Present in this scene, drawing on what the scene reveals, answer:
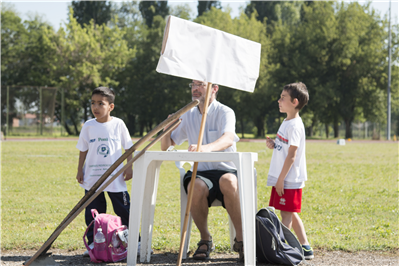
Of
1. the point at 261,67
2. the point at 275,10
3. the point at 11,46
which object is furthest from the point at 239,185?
the point at 275,10

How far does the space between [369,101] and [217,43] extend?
38.9 metres

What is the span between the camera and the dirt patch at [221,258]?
3.33m

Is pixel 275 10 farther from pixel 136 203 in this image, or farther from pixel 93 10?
pixel 136 203

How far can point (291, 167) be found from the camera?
351cm

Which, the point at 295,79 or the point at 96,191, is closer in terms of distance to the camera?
the point at 96,191

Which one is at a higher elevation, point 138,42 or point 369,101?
point 138,42

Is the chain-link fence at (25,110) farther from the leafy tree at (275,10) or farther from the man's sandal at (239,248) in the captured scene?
the leafy tree at (275,10)

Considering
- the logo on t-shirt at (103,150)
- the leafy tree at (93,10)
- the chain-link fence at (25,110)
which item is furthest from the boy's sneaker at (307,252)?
the leafy tree at (93,10)

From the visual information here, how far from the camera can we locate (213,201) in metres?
3.48

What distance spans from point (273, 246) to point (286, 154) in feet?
2.48

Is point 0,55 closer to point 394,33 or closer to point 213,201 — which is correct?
point 394,33

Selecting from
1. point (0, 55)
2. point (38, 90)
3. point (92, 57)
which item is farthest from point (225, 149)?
point (0, 55)

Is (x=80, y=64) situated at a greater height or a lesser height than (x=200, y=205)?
greater

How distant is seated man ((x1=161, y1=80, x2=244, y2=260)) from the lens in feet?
10.9
